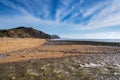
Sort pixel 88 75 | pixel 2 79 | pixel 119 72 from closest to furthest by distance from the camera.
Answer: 1. pixel 2 79
2. pixel 88 75
3. pixel 119 72

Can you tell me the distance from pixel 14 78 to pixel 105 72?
25.3 feet

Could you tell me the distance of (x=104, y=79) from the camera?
38.3ft

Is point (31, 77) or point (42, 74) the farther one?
point (42, 74)

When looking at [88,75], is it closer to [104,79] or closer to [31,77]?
[104,79]

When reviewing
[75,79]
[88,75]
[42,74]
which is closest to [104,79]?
[88,75]

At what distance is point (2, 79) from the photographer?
37.3ft

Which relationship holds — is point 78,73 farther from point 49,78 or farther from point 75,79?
point 49,78

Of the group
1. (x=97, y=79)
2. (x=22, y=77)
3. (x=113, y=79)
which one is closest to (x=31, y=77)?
(x=22, y=77)

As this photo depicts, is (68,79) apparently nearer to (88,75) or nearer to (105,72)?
(88,75)

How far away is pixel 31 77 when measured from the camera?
11945mm

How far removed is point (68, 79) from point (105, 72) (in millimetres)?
3932

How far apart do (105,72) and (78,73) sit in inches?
96.9

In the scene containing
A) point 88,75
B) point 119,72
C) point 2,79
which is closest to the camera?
point 2,79

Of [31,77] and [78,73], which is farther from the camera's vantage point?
[78,73]
